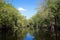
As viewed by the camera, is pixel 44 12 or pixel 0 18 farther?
pixel 44 12

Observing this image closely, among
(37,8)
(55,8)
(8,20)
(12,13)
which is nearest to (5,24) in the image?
(8,20)

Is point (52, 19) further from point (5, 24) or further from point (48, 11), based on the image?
point (5, 24)

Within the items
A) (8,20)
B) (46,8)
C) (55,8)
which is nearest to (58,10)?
(55,8)

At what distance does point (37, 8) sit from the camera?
4931 centimetres

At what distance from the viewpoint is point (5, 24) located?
46.8m

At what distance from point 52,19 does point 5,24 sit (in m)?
12.4

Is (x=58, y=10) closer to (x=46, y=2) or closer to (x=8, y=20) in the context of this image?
(x=46, y=2)

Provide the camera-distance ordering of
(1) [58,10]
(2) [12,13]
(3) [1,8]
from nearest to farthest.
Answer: (3) [1,8] → (1) [58,10] → (2) [12,13]

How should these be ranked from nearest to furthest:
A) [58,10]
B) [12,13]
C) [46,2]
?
[58,10] < [46,2] < [12,13]

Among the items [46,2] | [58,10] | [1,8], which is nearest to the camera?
[1,8]

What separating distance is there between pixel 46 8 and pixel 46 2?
1558mm

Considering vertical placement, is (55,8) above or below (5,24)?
above

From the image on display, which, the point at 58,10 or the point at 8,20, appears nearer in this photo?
Answer: the point at 58,10

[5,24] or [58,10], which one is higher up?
[58,10]
